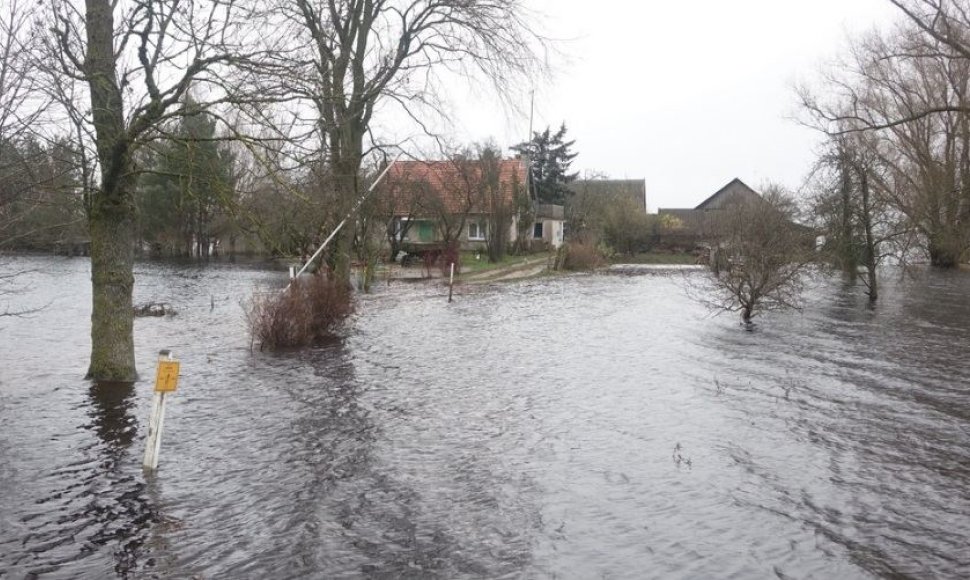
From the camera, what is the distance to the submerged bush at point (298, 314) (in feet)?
48.0

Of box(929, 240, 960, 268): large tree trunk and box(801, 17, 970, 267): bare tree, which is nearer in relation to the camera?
box(801, 17, 970, 267): bare tree

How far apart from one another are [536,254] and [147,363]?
130 ft

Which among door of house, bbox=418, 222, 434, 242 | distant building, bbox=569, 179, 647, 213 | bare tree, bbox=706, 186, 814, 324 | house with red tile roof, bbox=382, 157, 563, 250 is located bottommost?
bare tree, bbox=706, 186, 814, 324

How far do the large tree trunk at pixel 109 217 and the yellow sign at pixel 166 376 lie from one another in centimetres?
364

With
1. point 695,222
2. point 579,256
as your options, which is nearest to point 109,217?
point 579,256

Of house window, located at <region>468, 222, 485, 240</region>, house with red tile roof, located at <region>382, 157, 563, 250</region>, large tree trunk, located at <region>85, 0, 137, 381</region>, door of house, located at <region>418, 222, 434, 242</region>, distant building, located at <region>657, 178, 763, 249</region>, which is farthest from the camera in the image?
distant building, located at <region>657, 178, 763, 249</region>

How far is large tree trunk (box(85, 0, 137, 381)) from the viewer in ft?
30.4

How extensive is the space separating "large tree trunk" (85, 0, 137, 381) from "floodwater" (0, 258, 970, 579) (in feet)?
1.84

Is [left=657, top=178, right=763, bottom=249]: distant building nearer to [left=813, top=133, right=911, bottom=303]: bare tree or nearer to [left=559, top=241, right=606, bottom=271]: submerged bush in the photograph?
[left=559, top=241, right=606, bottom=271]: submerged bush

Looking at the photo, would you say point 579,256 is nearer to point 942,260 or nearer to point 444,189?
point 444,189

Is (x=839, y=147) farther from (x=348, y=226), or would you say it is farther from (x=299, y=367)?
(x=299, y=367)

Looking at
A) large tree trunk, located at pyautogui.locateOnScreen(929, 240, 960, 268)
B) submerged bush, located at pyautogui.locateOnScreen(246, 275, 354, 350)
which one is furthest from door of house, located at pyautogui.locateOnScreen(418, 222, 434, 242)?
submerged bush, located at pyautogui.locateOnScreen(246, 275, 354, 350)

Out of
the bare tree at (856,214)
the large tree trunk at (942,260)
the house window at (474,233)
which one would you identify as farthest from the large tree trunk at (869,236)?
the house window at (474,233)

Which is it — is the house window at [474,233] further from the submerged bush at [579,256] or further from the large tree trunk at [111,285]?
the large tree trunk at [111,285]
